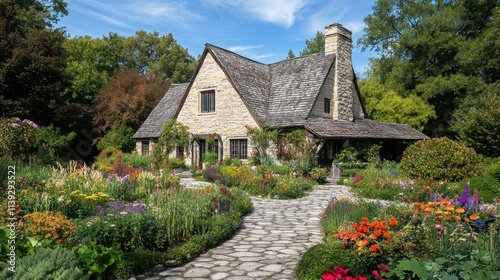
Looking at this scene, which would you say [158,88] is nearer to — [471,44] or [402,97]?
[402,97]

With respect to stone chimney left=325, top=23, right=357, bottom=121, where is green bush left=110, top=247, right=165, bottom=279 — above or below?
below

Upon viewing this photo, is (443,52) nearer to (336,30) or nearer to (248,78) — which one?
(336,30)

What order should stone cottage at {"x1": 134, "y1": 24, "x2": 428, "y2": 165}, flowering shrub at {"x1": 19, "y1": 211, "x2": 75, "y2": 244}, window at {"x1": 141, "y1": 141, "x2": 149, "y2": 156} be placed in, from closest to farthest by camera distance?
flowering shrub at {"x1": 19, "y1": 211, "x2": 75, "y2": 244}
stone cottage at {"x1": 134, "y1": 24, "x2": 428, "y2": 165}
window at {"x1": 141, "y1": 141, "x2": 149, "y2": 156}

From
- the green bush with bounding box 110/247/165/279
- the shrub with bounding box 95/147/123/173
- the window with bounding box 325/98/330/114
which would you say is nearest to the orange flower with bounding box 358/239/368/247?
the green bush with bounding box 110/247/165/279

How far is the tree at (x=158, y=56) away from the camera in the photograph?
159ft

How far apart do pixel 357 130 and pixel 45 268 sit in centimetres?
2009

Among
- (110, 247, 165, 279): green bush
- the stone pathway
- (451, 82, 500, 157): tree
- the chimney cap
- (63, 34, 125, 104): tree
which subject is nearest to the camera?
(110, 247, 165, 279): green bush

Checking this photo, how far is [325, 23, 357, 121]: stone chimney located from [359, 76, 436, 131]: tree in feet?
27.5

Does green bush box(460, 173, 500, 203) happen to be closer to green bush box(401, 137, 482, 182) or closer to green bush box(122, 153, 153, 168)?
green bush box(401, 137, 482, 182)

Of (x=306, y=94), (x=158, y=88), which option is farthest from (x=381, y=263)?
→ (x=158, y=88)

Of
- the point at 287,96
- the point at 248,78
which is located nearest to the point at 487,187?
the point at 287,96

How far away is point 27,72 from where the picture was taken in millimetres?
23609

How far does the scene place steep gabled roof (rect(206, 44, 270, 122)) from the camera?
74.6ft

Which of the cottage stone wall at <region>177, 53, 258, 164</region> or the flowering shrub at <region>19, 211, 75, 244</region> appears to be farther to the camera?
the cottage stone wall at <region>177, 53, 258, 164</region>
